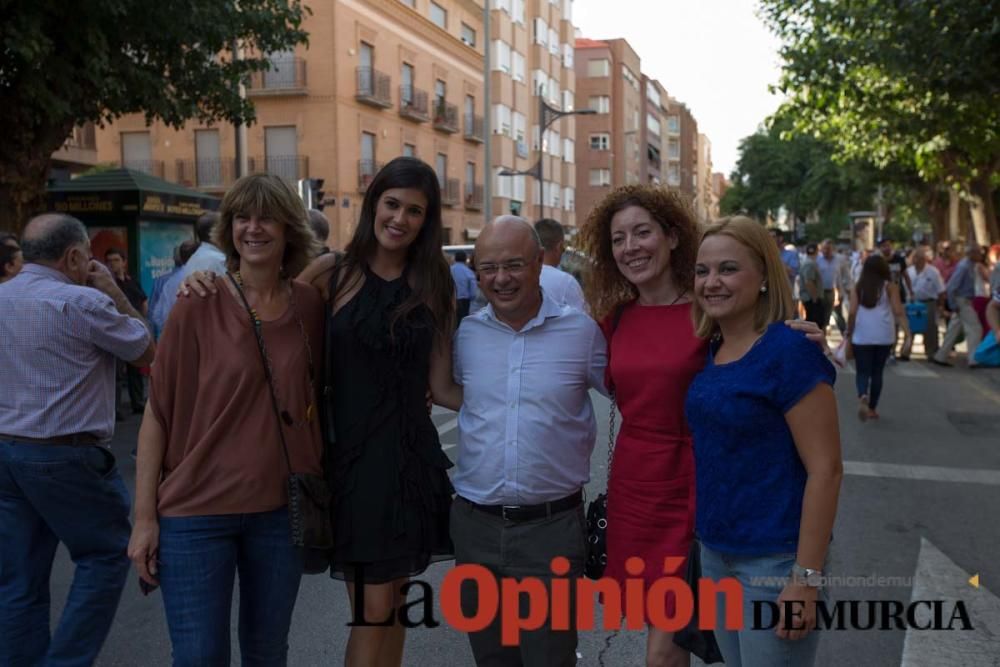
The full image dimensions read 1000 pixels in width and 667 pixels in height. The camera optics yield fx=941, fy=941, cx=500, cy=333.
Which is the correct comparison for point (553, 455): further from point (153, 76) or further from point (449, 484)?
point (153, 76)

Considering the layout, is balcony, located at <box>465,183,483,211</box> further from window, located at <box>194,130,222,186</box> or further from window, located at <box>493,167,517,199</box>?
window, located at <box>194,130,222,186</box>

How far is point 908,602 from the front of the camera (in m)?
4.61

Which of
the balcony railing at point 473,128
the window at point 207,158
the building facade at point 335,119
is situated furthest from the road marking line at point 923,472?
the balcony railing at point 473,128

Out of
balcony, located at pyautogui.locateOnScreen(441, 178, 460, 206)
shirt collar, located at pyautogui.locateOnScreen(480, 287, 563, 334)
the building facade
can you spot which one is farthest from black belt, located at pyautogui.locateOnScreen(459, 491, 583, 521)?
balcony, located at pyautogui.locateOnScreen(441, 178, 460, 206)

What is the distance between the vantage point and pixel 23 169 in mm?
10898

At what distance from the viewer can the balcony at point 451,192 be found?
37.3m

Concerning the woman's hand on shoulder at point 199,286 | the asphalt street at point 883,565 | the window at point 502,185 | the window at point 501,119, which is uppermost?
the window at point 501,119

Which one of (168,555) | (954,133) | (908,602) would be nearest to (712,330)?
(168,555)

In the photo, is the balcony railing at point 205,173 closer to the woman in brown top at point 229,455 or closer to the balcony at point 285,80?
the balcony at point 285,80

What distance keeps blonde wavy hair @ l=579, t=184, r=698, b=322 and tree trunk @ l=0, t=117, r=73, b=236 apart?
31.7 feet

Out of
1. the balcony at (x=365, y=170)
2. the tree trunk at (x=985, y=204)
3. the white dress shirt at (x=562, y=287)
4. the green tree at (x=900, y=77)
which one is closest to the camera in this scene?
the white dress shirt at (x=562, y=287)

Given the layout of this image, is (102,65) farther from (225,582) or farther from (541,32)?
(541,32)

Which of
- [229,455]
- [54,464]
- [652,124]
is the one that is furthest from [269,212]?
[652,124]

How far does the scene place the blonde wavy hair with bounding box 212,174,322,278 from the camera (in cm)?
287
